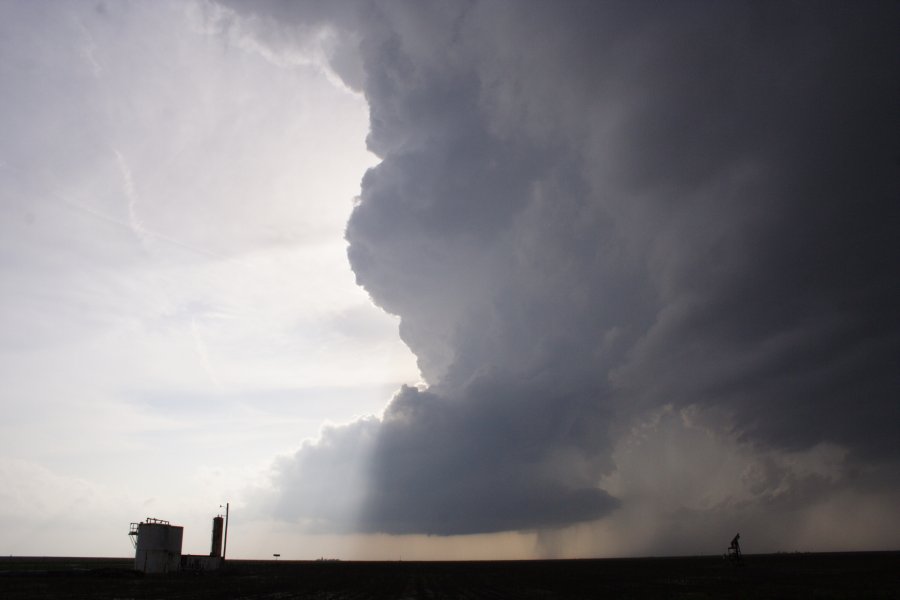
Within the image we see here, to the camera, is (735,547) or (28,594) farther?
(735,547)

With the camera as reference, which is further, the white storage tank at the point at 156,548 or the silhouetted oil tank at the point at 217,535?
the silhouetted oil tank at the point at 217,535

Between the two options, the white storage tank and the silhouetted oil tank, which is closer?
the white storage tank

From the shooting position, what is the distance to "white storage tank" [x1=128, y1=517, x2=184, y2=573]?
292 feet

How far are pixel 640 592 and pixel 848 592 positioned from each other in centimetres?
1698

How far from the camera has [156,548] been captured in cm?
9056

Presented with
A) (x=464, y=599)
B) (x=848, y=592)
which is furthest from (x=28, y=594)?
(x=848, y=592)

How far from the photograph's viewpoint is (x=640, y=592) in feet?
183

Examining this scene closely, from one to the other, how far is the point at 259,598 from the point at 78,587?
932 inches

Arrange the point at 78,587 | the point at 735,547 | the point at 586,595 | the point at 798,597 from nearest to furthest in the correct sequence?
the point at 798,597 → the point at 586,595 → the point at 78,587 → the point at 735,547

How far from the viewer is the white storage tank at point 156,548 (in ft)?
292

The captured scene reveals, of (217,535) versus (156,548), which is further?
(217,535)

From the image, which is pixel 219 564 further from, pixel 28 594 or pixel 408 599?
pixel 408 599

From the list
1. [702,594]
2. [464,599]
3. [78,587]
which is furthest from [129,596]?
[702,594]

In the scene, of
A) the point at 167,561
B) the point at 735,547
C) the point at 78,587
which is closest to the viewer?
the point at 78,587
